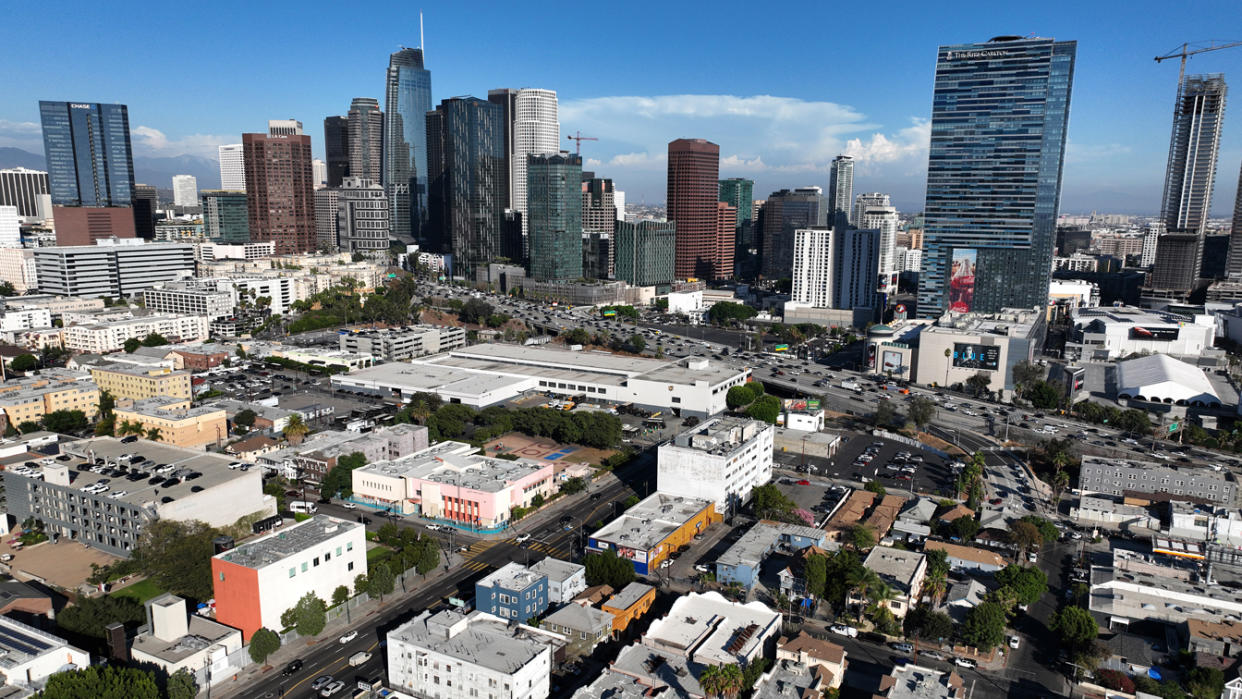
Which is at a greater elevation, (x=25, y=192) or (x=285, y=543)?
(x=25, y=192)

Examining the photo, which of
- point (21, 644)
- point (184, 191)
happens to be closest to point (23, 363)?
point (21, 644)

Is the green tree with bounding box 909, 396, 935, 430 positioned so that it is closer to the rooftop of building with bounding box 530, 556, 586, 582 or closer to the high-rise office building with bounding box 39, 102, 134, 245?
the rooftop of building with bounding box 530, 556, 586, 582

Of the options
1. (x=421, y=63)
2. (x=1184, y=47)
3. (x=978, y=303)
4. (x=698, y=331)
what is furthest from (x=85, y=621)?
(x=421, y=63)

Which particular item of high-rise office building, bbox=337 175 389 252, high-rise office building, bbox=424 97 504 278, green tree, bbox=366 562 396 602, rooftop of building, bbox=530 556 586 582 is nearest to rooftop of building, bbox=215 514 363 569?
green tree, bbox=366 562 396 602

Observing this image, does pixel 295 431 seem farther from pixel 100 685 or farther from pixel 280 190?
pixel 280 190

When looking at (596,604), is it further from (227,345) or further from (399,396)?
(227,345)
